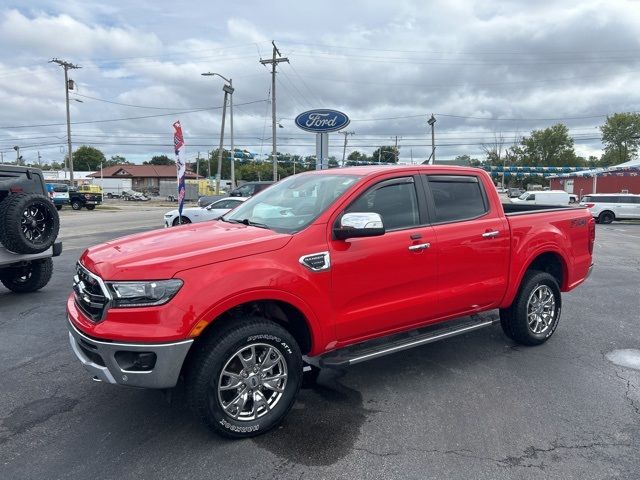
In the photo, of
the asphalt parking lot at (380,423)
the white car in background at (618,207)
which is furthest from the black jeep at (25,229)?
the white car in background at (618,207)

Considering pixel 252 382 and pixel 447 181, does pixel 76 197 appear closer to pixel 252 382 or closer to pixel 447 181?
pixel 447 181

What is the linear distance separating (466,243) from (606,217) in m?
27.0

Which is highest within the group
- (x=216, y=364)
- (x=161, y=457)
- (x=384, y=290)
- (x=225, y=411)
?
(x=384, y=290)

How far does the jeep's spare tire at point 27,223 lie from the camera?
6.19 meters

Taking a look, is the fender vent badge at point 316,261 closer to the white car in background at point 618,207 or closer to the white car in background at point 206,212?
the white car in background at point 206,212

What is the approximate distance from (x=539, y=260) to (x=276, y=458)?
3.64 meters

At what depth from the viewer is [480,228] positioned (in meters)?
4.35

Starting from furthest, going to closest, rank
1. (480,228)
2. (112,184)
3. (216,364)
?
(112,184), (480,228), (216,364)

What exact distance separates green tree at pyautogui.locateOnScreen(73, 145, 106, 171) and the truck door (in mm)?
138748

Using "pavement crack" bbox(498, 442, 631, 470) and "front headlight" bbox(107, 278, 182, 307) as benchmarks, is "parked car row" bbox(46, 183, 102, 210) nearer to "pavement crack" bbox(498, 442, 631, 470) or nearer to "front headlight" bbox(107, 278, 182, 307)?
"front headlight" bbox(107, 278, 182, 307)

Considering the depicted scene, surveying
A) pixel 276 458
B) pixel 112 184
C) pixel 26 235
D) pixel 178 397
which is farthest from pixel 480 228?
pixel 112 184

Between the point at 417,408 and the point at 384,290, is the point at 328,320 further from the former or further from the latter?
the point at 417,408

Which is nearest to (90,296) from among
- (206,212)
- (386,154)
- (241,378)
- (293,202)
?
(241,378)

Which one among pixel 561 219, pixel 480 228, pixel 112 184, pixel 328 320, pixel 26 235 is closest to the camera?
pixel 328 320
